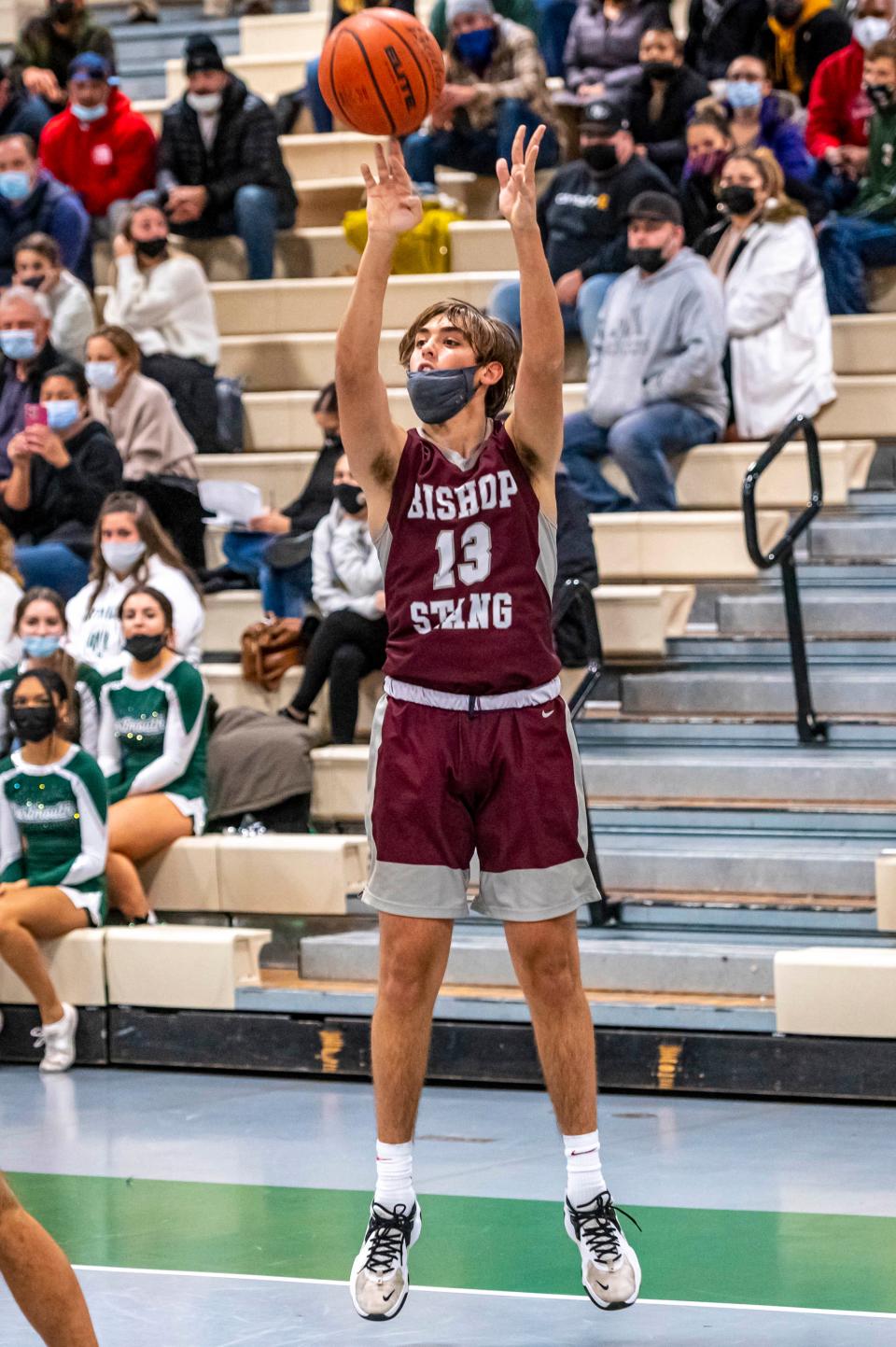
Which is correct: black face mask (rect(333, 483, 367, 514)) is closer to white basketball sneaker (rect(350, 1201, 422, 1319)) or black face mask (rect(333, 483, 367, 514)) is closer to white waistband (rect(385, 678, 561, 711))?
white waistband (rect(385, 678, 561, 711))

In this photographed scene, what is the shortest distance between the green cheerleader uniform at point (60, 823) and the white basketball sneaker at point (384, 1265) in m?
3.18

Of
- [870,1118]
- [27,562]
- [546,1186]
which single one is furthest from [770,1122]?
[27,562]

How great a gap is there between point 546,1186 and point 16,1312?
1427 mm

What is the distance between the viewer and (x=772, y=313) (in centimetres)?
868

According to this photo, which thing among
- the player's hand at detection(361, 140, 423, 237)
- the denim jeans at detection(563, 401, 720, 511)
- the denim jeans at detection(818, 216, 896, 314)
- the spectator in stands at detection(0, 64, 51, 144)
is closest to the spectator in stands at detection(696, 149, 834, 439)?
the denim jeans at detection(563, 401, 720, 511)

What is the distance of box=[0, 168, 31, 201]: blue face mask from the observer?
10.0m

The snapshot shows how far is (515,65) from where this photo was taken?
9812 millimetres

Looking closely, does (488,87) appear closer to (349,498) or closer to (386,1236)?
(349,498)

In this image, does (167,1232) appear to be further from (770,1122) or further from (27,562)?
(27,562)

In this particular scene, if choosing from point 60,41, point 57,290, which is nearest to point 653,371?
point 57,290

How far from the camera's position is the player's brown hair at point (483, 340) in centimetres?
421

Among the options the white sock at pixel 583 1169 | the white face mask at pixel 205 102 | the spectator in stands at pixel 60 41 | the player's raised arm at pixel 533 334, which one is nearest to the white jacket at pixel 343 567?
→ the white face mask at pixel 205 102

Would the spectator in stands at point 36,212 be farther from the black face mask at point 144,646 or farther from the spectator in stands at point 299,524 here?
the black face mask at point 144,646

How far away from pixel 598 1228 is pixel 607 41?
740 cm
